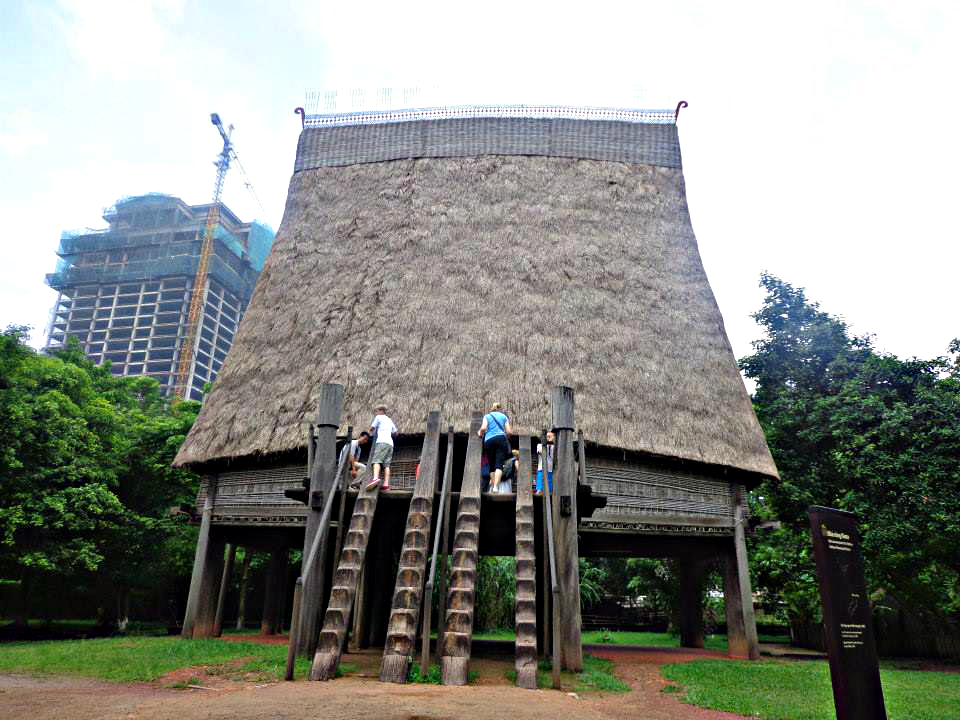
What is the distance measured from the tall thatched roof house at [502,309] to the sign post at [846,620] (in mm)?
6692

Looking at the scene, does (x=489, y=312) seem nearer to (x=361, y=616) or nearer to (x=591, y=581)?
(x=361, y=616)

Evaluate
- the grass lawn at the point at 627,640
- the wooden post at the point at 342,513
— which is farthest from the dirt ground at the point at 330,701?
the grass lawn at the point at 627,640

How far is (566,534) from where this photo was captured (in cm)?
695

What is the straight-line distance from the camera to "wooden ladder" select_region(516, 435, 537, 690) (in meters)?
5.47

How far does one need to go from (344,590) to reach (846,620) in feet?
12.8

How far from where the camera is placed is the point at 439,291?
13.6 m

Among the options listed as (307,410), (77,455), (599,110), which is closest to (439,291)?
(307,410)

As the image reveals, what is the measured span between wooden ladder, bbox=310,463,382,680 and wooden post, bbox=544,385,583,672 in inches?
75.7

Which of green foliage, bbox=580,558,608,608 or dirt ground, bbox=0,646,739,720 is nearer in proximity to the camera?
dirt ground, bbox=0,646,739,720

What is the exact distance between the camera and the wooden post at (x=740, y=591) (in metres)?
11.5

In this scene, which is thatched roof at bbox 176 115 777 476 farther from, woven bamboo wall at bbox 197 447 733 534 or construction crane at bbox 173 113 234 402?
construction crane at bbox 173 113 234 402

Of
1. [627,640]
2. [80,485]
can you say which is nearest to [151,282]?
[80,485]

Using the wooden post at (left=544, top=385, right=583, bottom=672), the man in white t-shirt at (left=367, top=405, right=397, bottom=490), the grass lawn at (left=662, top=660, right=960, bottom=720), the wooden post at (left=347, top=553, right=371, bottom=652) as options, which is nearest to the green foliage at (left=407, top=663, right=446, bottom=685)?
the wooden post at (left=544, top=385, right=583, bottom=672)

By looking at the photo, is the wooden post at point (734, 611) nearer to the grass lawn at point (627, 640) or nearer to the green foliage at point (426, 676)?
the grass lawn at point (627, 640)
